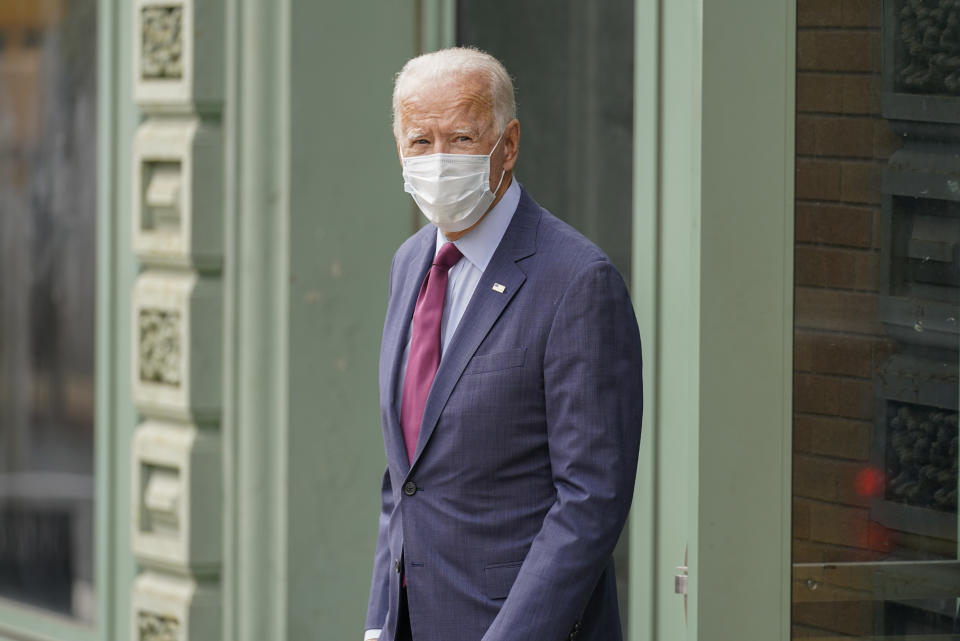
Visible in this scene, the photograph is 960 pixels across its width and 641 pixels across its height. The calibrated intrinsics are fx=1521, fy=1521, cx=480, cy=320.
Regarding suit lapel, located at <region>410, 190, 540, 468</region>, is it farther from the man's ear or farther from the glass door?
the glass door

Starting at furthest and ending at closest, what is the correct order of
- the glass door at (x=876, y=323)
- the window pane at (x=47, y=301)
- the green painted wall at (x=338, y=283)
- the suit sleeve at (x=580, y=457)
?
the window pane at (x=47, y=301) < the green painted wall at (x=338, y=283) < the glass door at (x=876, y=323) < the suit sleeve at (x=580, y=457)

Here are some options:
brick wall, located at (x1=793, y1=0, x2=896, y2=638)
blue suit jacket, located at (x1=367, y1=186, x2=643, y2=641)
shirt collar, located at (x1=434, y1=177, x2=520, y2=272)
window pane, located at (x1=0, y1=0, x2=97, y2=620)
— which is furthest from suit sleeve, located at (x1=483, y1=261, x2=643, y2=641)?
window pane, located at (x1=0, y1=0, x2=97, y2=620)

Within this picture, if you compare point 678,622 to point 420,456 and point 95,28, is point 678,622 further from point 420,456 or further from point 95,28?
point 95,28

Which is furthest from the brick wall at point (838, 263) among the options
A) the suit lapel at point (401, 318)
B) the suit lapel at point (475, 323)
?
the suit lapel at point (401, 318)

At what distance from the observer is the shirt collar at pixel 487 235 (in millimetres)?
2359

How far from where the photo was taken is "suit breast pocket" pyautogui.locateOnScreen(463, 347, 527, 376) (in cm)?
223

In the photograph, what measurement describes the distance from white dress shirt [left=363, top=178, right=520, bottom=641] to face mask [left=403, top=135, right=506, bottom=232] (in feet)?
0.12

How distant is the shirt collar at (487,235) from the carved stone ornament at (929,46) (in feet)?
2.17

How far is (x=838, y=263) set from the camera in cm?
248

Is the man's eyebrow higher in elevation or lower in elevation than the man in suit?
higher

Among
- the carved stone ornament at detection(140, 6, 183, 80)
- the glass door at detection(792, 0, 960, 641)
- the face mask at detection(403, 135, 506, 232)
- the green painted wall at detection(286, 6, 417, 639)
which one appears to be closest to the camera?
the face mask at detection(403, 135, 506, 232)

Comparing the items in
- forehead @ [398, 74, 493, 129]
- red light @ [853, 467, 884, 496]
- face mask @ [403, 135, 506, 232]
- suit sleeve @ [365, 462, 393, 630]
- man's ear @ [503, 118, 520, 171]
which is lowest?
suit sleeve @ [365, 462, 393, 630]

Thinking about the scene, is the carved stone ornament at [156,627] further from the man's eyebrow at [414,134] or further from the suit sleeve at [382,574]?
the man's eyebrow at [414,134]

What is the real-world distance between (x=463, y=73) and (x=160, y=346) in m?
2.21
